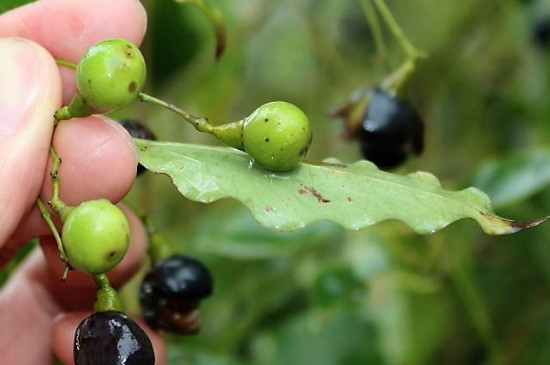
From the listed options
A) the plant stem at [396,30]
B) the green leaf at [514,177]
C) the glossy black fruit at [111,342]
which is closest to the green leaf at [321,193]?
the glossy black fruit at [111,342]

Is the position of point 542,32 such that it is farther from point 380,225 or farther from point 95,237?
point 95,237

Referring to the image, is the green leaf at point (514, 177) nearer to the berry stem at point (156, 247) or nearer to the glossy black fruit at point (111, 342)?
the berry stem at point (156, 247)

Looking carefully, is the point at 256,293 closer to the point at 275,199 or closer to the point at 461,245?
the point at 461,245

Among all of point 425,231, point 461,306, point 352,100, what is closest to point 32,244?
point 352,100

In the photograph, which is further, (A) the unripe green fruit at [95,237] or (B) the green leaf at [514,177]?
(B) the green leaf at [514,177]

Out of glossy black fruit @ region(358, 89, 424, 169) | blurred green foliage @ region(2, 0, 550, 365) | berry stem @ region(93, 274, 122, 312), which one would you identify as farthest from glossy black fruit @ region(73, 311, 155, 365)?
blurred green foliage @ region(2, 0, 550, 365)

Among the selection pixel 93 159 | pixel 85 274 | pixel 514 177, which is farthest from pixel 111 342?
pixel 514 177

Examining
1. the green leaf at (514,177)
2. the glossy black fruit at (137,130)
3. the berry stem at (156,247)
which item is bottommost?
the green leaf at (514,177)
